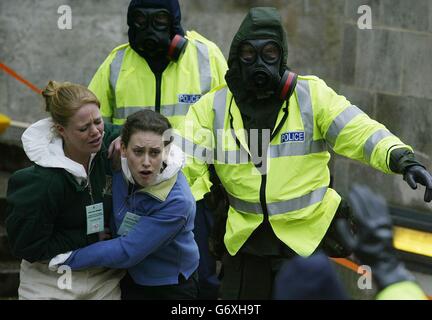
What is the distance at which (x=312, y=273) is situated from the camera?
2449 millimetres

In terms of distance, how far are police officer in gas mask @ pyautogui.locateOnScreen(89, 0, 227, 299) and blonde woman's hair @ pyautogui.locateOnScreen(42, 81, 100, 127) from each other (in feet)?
5.99

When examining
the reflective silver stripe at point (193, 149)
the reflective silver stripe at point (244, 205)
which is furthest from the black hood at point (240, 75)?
the reflective silver stripe at point (244, 205)

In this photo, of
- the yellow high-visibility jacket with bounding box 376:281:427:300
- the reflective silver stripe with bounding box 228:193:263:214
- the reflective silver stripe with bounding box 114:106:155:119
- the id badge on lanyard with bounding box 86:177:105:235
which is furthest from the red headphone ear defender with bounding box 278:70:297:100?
the yellow high-visibility jacket with bounding box 376:281:427:300

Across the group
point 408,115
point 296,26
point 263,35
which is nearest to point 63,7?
point 296,26

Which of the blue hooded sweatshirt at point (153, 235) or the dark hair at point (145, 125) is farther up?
the dark hair at point (145, 125)

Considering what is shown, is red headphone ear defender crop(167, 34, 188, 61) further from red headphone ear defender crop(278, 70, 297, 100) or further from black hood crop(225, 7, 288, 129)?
red headphone ear defender crop(278, 70, 297, 100)

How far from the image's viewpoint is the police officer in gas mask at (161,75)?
6.28 m

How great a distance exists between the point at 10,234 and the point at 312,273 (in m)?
2.15

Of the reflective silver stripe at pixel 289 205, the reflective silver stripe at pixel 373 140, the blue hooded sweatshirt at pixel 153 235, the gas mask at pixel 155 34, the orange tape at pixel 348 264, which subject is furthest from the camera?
the orange tape at pixel 348 264

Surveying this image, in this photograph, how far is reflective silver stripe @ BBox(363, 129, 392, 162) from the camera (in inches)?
191

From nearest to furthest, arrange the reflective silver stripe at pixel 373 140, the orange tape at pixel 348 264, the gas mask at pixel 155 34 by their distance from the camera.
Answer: the reflective silver stripe at pixel 373 140 → the gas mask at pixel 155 34 → the orange tape at pixel 348 264

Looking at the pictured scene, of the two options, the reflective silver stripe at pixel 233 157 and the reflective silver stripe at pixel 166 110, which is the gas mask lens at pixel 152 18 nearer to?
the reflective silver stripe at pixel 166 110

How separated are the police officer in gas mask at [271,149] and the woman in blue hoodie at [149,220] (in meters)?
0.52
